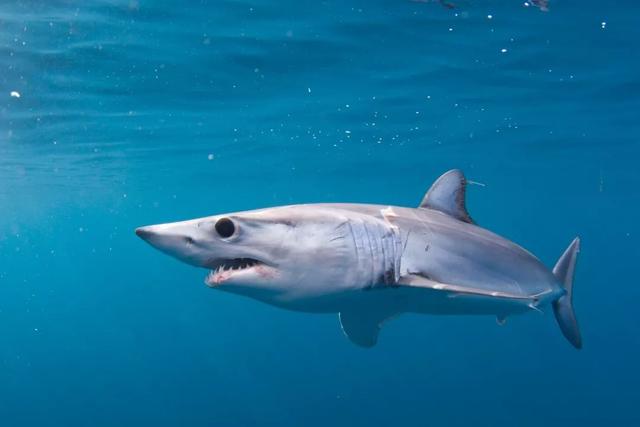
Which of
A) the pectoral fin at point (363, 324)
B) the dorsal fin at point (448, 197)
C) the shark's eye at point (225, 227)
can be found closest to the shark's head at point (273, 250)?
the shark's eye at point (225, 227)

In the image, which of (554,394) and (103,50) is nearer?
(103,50)

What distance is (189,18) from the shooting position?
36.6 ft

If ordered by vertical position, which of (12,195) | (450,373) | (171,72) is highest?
(171,72)

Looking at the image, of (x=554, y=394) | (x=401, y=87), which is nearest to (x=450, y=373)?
(x=554, y=394)

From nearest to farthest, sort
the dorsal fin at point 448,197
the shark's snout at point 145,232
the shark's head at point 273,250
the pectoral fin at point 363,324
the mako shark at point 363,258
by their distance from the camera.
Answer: the shark's snout at point 145,232, the shark's head at point 273,250, the mako shark at point 363,258, the pectoral fin at point 363,324, the dorsal fin at point 448,197

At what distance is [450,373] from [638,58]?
1609cm

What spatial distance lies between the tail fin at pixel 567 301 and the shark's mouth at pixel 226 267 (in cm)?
468

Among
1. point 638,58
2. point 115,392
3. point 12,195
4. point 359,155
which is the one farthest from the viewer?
point 12,195

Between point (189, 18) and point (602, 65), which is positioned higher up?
point (189, 18)

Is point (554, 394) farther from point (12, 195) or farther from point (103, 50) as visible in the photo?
point (12, 195)

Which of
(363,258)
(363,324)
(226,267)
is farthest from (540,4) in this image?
(226,267)

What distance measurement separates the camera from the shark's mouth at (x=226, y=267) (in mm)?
3502

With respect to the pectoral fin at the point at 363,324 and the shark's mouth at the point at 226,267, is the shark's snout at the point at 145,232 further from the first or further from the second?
the pectoral fin at the point at 363,324

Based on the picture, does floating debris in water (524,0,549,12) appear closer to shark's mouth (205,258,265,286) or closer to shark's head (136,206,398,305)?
shark's head (136,206,398,305)
